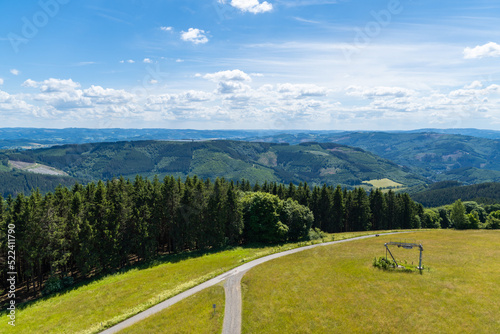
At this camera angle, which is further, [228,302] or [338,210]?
[338,210]

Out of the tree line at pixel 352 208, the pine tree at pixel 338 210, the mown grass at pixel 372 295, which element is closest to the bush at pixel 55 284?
the mown grass at pixel 372 295

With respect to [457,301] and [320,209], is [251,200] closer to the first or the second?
[320,209]

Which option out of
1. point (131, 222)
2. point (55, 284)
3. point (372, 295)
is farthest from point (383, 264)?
point (55, 284)

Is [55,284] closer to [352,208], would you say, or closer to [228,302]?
[228,302]

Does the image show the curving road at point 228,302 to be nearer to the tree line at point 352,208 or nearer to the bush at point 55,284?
the bush at point 55,284

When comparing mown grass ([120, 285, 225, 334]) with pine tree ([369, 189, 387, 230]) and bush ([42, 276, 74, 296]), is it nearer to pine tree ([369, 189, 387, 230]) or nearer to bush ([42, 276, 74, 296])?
bush ([42, 276, 74, 296])

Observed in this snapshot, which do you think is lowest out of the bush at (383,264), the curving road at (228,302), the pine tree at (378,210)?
the pine tree at (378,210)
